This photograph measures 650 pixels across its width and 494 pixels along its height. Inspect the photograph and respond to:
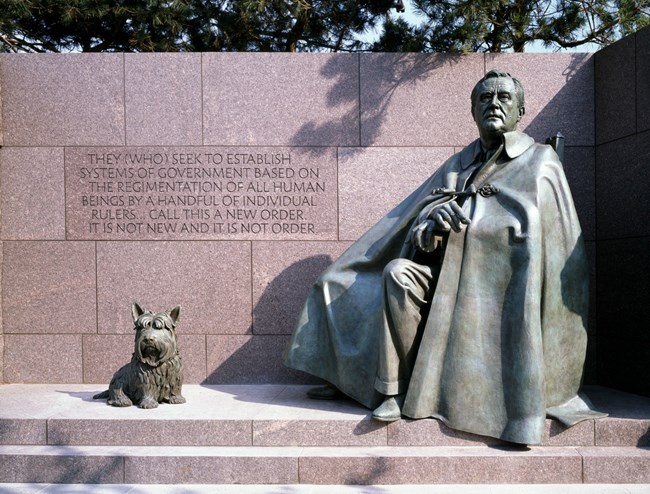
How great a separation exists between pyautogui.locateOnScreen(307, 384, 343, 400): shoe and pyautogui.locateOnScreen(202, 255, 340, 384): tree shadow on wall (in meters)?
1.00

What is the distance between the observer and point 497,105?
205 inches

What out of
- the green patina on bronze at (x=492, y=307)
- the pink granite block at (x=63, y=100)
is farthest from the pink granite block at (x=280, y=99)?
the green patina on bronze at (x=492, y=307)

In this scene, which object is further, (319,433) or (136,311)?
(136,311)

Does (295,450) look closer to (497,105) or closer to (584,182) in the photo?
(497,105)

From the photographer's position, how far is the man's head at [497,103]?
5211 millimetres

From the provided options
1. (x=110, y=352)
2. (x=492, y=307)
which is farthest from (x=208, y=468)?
(x=110, y=352)

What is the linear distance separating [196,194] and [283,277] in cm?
121

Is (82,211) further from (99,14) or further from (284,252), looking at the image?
(99,14)

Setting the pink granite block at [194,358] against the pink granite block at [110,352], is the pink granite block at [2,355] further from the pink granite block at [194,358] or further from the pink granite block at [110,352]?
the pink granite block at [194,358]

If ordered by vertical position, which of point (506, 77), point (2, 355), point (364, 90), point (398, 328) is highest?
point (364, 90)

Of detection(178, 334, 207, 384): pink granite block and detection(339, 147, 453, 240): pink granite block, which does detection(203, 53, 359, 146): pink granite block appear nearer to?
detection(339, 147, 453, 240): pink granite block

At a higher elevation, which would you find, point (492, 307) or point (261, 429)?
point (492, 307)

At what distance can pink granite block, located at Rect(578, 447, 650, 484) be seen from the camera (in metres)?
4.57

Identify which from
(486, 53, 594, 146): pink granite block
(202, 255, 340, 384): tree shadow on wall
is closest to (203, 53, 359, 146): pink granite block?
(202, 255, 340, 384): tree shadow on wall
